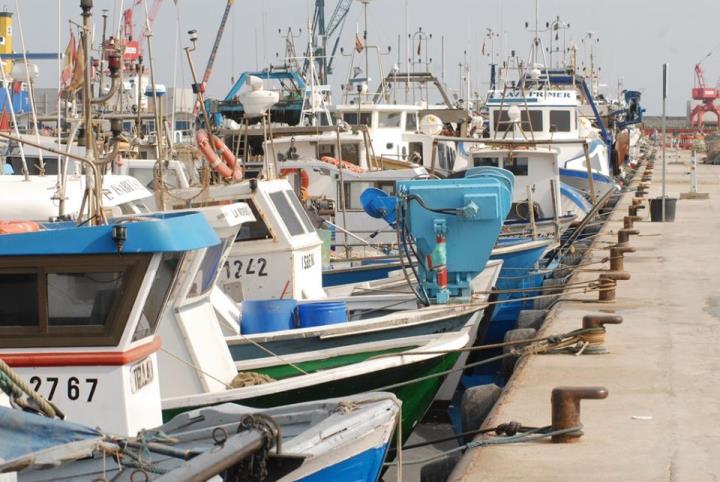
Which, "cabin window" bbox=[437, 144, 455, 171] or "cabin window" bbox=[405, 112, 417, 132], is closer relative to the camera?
"cabin window" bbox=[437, 144, 455, 171]

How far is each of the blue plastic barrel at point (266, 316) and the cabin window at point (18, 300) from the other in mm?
4275

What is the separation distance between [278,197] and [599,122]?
29619 mm

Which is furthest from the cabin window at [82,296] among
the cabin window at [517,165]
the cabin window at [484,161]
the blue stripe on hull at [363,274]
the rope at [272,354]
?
the cabin window at [517,165]

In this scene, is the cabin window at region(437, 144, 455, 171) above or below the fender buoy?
below

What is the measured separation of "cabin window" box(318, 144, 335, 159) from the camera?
77.8 ft

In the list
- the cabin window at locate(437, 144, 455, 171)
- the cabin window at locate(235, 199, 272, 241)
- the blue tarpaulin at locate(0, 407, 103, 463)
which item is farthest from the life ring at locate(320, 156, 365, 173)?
the blue tarpaulin at locate(0, 407, 103, 463)

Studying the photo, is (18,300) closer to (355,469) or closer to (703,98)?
(355,469)

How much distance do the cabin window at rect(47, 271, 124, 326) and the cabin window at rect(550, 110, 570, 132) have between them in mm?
26733

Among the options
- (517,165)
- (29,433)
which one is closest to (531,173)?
(517,165)

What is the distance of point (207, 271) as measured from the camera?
8922 mm

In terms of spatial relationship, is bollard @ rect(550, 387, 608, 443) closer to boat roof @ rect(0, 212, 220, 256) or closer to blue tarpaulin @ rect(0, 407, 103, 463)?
boat roof @ rect(0, 212, 220, 256)

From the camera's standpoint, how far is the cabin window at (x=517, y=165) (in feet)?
78.9

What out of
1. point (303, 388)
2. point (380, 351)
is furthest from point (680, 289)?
point (303, 388)

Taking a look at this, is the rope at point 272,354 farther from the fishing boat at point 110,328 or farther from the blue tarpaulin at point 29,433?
the blue tarpaulin at point 29,433
